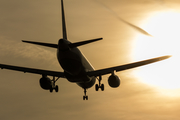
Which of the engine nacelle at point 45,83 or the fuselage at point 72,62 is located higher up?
the fuselage at point 72,62

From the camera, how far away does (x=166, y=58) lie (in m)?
43.0

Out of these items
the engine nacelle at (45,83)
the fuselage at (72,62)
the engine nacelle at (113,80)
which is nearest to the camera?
the fuselage at (72,62)

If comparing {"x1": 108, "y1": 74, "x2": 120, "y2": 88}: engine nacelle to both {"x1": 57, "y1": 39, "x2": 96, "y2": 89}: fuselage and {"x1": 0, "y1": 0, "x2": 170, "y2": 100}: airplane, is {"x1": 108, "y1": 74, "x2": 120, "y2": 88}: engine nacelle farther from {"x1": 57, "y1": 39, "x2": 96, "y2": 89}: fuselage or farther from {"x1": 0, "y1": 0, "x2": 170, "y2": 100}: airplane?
{"x1": 57, "y1": 39, "x2": 96, "y2": 89}: fuselage

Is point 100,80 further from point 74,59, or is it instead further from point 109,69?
point 74,59

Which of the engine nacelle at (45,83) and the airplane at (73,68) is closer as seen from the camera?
the airplane at (73,68)

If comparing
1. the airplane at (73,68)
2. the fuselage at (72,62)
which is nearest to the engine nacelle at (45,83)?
the airplane at (73,68)

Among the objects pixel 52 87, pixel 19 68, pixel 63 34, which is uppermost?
pixel 63 34

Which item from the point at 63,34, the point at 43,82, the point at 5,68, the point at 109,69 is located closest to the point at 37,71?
the point at 43,82

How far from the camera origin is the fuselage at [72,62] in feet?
122

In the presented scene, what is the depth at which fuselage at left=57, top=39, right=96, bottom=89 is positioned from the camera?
122ft

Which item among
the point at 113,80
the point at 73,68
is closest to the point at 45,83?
the point at 73,68

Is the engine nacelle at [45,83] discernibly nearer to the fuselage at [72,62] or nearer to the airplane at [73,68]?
the airplane at [73,68]

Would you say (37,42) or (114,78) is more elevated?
(37,42)

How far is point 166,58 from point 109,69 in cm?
910
